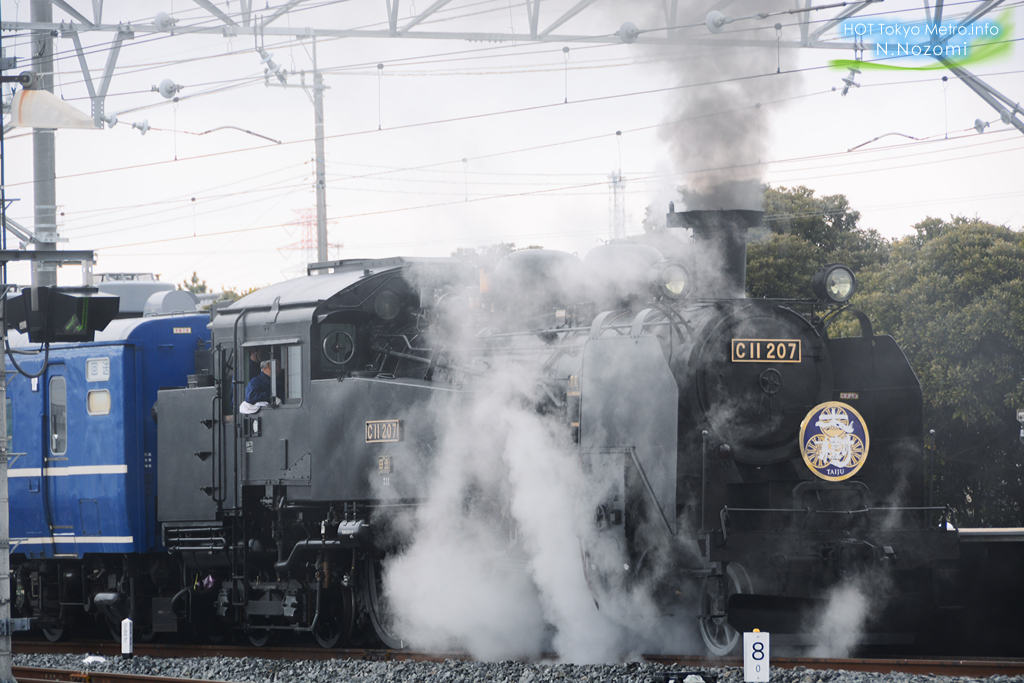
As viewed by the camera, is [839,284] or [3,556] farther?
[839,284]

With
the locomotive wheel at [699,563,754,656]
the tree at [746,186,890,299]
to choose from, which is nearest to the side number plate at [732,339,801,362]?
the locomotive wheel at [699,563,754,656]

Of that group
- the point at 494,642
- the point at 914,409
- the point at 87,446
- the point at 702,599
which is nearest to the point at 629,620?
the point at 702,599

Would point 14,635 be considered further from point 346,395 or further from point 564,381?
point 564,381

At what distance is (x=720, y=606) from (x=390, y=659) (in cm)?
333

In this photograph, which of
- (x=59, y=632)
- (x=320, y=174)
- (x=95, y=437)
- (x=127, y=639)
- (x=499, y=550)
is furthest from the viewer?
(x=320, y=174)

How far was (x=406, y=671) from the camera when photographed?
31.4ft

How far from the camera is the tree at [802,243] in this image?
33719 millimetres

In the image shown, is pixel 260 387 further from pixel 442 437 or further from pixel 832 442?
pixel 832 442

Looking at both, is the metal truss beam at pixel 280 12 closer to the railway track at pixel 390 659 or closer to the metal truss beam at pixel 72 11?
the metal truss beam at pixel 72 11

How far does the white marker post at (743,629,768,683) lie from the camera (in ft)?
23.1

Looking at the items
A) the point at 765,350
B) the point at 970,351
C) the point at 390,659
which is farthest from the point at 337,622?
the point at 970,351

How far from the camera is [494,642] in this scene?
10.5 m

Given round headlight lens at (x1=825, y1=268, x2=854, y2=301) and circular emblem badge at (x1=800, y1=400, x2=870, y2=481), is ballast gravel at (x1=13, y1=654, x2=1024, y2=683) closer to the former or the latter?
circular emblem badge at (x1=800, y1=400, x2=870, y2=481)

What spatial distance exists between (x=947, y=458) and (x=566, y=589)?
1675 cm
